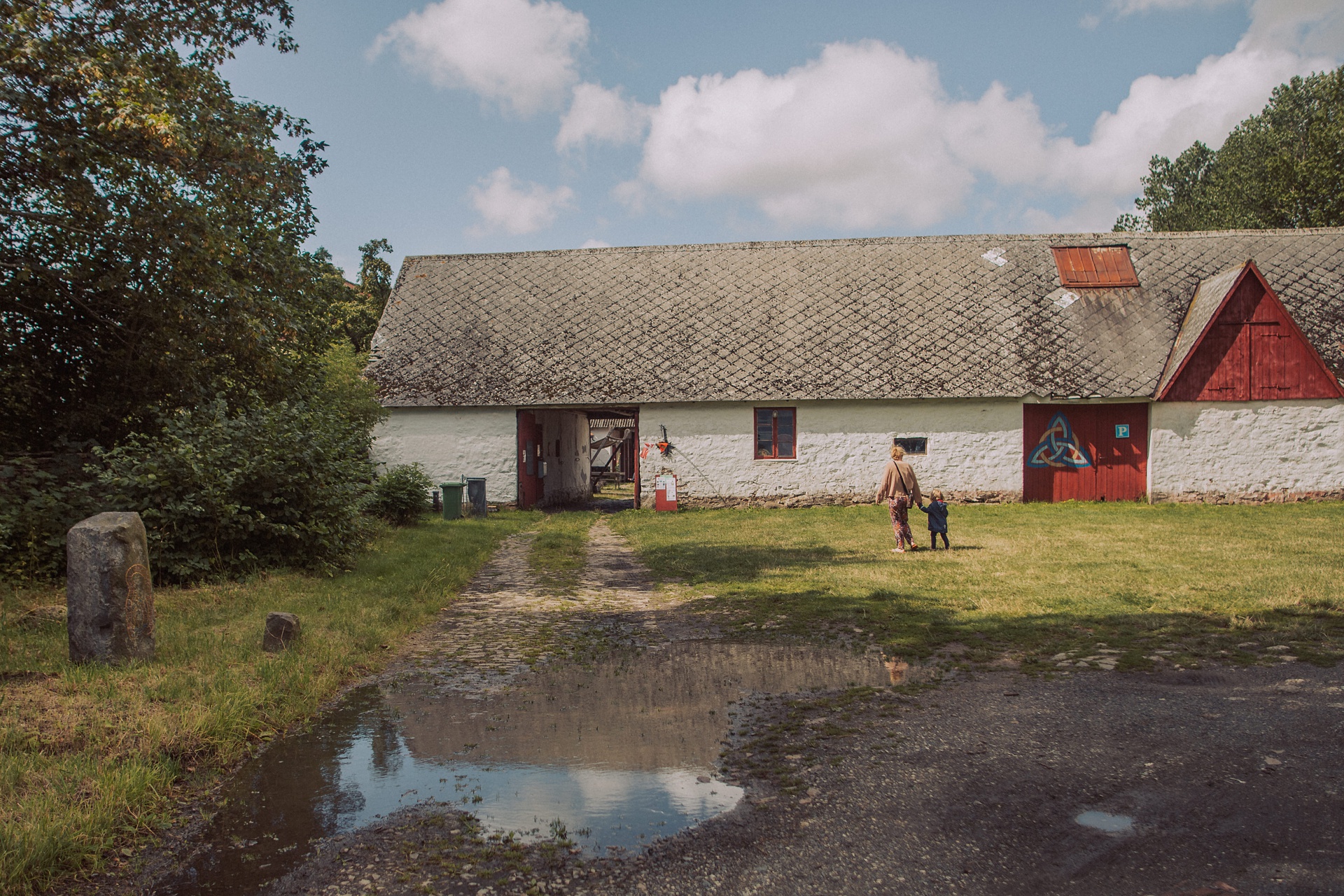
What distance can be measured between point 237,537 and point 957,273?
19857 mm

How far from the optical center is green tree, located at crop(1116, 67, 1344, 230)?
121ft

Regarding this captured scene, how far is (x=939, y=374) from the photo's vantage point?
2175 centimetres

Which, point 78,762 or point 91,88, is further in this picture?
point 91,88

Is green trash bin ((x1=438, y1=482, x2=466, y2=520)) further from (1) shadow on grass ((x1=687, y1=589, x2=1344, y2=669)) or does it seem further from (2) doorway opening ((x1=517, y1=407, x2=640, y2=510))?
(1) shadow on grass ((x1=687, y1=589, x2=1344, y2=669))

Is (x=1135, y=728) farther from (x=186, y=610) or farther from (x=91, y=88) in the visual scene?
(x=91, y=88)

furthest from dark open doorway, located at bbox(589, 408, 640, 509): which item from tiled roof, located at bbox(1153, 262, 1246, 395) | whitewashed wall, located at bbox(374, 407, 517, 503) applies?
tiled roof, located at bbox(1153, 262, 1246, 395)

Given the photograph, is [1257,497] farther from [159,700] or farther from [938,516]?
[159,700]

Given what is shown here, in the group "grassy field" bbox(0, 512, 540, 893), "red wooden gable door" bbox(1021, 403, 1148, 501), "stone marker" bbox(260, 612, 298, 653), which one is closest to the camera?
"grassy field" bbox(0, 512, 540, 893)

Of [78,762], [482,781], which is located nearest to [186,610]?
[78,762]

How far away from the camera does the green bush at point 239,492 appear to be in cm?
1053

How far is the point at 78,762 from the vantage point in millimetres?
4758

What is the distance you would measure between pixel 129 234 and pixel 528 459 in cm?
1212

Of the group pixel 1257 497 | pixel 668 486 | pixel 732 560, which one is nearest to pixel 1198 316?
pixel 1257 497

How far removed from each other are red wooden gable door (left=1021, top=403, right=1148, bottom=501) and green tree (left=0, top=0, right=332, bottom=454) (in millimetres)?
17085
